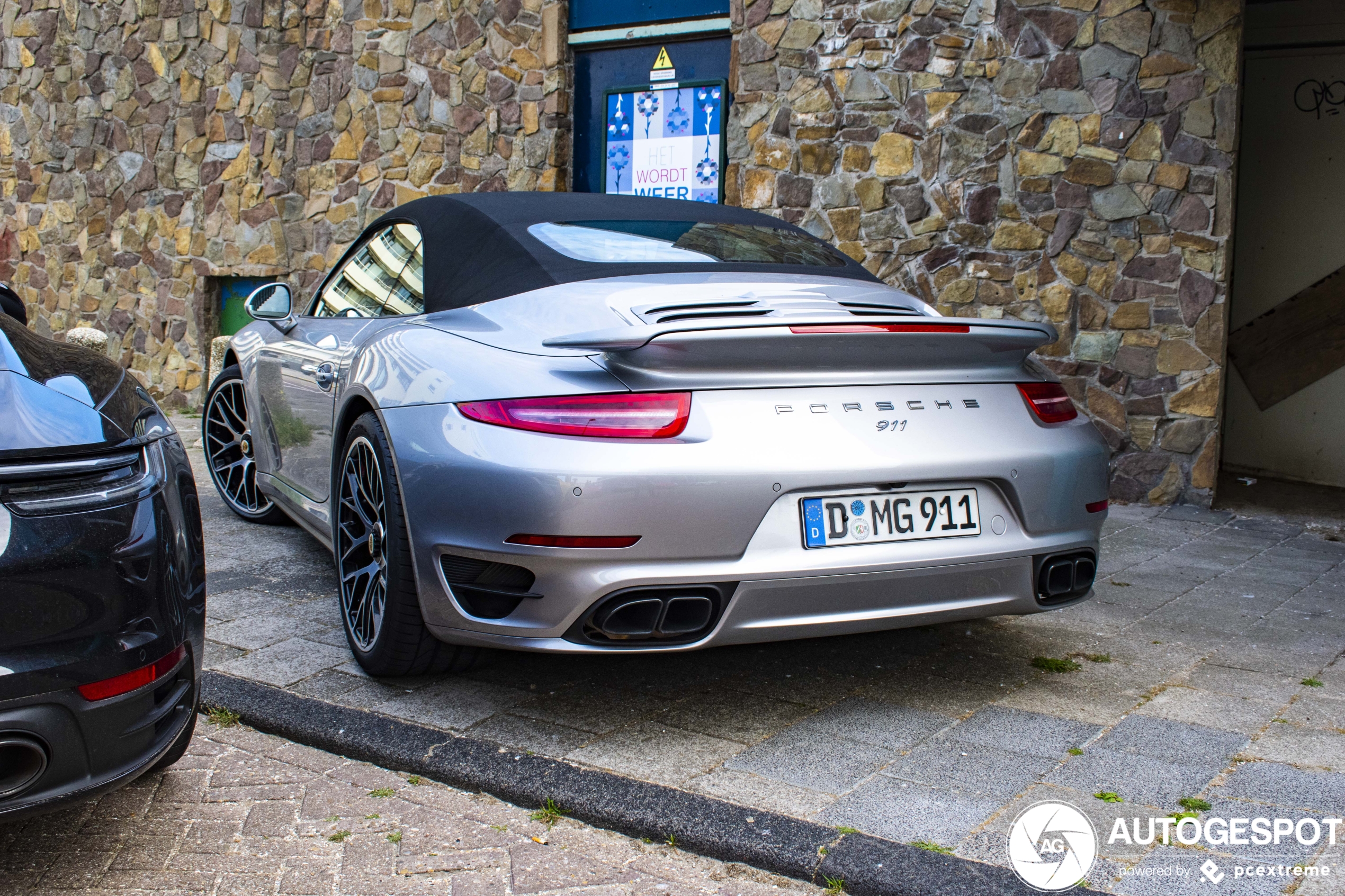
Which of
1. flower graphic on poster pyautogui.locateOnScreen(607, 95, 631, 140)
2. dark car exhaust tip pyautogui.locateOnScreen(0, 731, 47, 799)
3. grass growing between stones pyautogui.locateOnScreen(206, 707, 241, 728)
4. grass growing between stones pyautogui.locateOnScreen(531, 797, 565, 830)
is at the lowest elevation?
grass growing between stones pyautogui.locateOnScreen(206, 707, 241, 728)

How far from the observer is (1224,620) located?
422 cm

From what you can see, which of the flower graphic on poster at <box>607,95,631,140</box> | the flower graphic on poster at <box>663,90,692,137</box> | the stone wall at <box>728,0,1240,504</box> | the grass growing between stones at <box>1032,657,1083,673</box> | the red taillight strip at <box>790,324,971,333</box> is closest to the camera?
the red taillight strip at <box>790,324,971,333</box>

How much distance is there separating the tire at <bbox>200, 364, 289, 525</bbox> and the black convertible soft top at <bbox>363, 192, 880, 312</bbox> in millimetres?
1570

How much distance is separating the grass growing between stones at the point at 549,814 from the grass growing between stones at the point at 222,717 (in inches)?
39.4

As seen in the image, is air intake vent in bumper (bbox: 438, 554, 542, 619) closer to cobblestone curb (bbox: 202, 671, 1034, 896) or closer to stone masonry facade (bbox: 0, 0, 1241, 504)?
cobblestone curb (bbox: 202, 671, 1034, 896)

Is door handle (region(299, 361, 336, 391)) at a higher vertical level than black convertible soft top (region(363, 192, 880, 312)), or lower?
lower

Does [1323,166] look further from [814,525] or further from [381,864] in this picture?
[381,864]

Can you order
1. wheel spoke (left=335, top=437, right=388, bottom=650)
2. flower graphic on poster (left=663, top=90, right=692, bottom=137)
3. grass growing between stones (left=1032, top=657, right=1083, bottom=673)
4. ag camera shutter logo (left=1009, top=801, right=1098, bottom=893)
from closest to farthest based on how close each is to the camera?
ag camera shutter logo (left=1009, top=801, right=1098, bottom=893), wheel spoke (left=335, top=437, right=388, bottom=650), grass growing between stones (left=1032, top=657, right=1083, bottom=673), flower graphic on poster (left=663, top=90, right=692, bottom=137)

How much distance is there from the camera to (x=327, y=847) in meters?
2.46

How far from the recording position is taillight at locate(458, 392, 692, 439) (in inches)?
107

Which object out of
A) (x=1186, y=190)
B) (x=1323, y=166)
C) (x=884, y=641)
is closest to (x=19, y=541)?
(x=884, y=641)

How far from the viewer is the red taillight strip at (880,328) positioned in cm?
281

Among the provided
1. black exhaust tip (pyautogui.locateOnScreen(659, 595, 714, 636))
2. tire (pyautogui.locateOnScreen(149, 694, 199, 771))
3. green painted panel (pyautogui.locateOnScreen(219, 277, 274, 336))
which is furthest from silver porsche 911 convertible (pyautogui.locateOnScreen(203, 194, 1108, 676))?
green painted panel (pyautogui.locateOnScreen(219, 277, 274, 336))

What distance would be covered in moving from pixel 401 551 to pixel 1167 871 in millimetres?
1910
